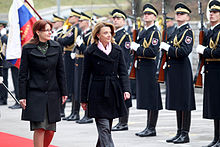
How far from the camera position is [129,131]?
35.8ft

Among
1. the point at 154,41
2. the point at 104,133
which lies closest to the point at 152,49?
the point at 154,41

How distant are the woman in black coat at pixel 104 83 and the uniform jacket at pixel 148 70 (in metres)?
2.31

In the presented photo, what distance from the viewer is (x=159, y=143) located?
9.49 metres

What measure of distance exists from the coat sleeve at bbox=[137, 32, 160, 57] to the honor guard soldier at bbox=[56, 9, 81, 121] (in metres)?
2.89

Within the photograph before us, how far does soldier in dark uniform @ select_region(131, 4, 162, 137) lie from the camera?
1021 cm

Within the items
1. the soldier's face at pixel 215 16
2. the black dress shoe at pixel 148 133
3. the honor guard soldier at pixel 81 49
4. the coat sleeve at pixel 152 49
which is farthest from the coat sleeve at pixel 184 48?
the honor guard soldier at pixel 81 49

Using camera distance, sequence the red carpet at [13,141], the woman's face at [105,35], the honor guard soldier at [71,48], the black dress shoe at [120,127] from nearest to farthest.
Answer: the woman's face at [105,35] < the red carpet at [13,141] < the black dress shoe at [120,127] < the honor guard soldier at [71,48]

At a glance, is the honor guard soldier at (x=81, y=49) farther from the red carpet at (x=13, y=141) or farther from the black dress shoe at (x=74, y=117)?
the red carpet at (x=13, y=141)

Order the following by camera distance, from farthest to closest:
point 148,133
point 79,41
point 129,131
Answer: point 79,41, point 129,131, point 148,133

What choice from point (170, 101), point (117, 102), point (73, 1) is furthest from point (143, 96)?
point (73, 1)

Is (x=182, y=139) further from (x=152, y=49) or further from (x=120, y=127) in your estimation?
(x=120, y=127)

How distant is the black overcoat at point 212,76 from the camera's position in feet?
28.9

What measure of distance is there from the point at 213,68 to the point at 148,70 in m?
1.64

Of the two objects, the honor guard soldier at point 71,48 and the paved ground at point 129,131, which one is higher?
the honor guard soldier at point 71,48
